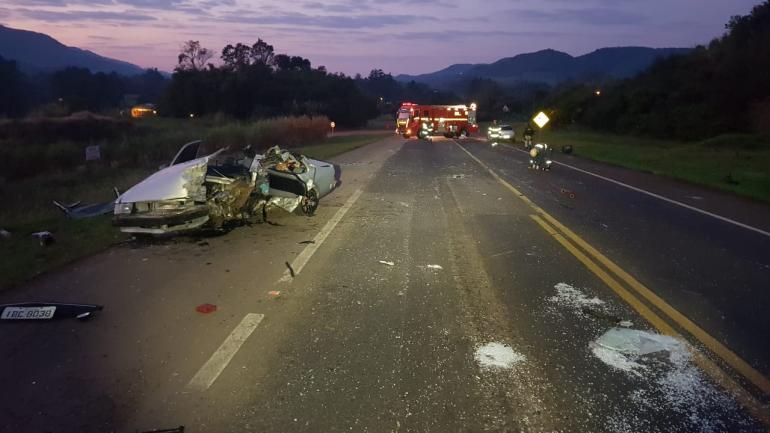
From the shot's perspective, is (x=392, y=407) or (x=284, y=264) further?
(x=284, y=264)

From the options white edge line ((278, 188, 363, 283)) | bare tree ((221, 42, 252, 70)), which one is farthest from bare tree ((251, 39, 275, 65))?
white edge line ((278, 188, 363, 283))

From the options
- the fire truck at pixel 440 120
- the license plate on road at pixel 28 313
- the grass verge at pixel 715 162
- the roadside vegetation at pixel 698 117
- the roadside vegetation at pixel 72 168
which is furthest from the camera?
the fire truck at pixel 440 120

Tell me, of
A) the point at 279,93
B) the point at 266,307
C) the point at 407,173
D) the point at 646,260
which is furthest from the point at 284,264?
the point at 279,93

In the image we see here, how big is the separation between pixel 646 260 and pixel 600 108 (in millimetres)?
52275

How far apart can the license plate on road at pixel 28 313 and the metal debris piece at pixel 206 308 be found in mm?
1349

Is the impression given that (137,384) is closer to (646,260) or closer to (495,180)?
(646,260)

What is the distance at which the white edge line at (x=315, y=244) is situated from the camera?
284 inches

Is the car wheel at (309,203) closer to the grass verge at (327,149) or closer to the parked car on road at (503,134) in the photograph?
the grass verge at (327,149)

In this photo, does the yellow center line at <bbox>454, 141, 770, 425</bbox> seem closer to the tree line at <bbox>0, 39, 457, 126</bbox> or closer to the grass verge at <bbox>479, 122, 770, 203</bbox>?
the grass verge at <bbox>479, 122, 770, 203</bbox>

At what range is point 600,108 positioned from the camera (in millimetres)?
56156

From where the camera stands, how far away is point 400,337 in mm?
5109

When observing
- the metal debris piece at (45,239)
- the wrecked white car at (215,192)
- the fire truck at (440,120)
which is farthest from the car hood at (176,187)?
the fire truck at (440,120)

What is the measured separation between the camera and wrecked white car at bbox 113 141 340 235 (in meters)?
8.41

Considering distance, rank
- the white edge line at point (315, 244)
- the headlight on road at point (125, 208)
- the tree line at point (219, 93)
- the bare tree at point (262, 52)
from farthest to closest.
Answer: the bare tree at point (262, 52) → the tree line at point (219, 93) → the headlight on road at point (125, 208) → the white edge line at point (315, 244)
